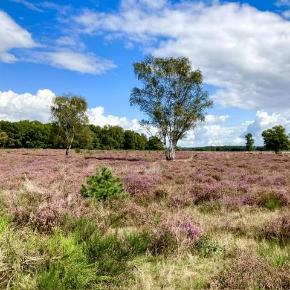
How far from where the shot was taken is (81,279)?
5.06m

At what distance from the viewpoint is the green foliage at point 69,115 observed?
66312 mm

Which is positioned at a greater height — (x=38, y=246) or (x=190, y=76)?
(x=190, y=76)

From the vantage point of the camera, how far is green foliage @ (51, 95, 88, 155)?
6631 centimetres

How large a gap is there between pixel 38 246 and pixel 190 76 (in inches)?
1732

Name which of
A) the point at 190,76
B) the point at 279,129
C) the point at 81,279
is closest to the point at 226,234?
the point at 81,279

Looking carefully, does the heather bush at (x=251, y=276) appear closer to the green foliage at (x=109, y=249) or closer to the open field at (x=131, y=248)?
the open field at (x=131, y=248)

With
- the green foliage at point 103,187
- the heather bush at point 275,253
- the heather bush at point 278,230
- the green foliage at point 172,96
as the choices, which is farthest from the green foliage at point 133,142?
the heather bush at point 275,253

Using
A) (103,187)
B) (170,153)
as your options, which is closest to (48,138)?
(170,153)

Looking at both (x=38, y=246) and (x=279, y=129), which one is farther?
(x=279, y=129)

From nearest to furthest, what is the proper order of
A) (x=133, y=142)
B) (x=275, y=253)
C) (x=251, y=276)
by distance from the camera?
(x=251, y=276), (x=275, y=253), (x=133, y=142)

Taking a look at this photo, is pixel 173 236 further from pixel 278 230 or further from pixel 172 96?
pixel 172 96

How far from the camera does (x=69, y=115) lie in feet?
219

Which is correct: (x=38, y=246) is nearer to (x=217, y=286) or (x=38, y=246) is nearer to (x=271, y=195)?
(x=217, y=286)

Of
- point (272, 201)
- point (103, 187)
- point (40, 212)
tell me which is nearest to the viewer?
point (40, 212)
